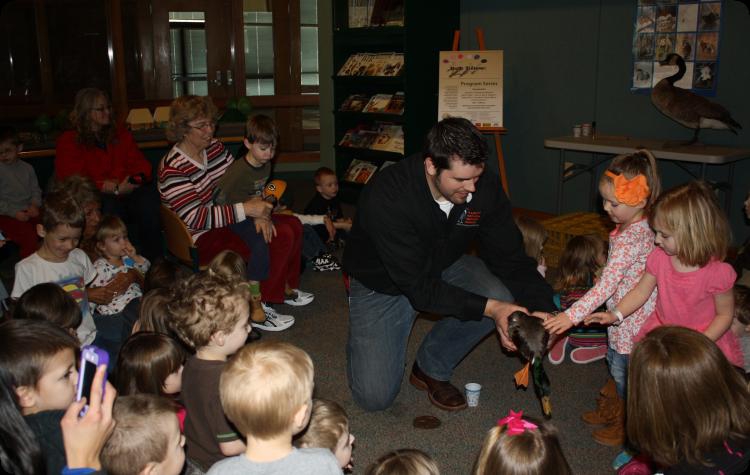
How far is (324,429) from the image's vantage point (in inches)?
88.5

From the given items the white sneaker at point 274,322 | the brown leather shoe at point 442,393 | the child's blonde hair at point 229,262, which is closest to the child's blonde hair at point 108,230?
the child's blonde hair at point 229,262

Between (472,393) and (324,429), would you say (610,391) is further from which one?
(324,429)

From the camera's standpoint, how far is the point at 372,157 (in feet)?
27.2

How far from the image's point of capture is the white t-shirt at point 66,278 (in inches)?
141

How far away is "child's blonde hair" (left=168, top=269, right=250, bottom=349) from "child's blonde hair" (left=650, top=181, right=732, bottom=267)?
5.48 ft

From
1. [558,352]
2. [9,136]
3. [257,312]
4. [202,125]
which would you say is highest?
[202,125]

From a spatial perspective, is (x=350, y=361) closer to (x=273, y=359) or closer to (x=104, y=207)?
(x=273, y=359)

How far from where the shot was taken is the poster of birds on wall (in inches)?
231

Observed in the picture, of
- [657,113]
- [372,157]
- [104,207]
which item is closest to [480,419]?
[104,207]

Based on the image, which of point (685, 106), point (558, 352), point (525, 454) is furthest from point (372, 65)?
point (525, 454)

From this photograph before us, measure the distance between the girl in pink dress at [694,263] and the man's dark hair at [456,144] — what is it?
749 mm

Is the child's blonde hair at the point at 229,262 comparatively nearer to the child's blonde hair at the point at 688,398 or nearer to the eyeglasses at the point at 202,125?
the eyeglasses at the point at 202,125

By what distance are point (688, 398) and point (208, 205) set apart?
3306 millimetres

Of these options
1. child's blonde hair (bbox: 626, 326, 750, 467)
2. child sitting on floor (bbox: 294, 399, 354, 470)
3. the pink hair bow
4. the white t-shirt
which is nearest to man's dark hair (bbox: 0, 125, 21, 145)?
the white t-shirt
